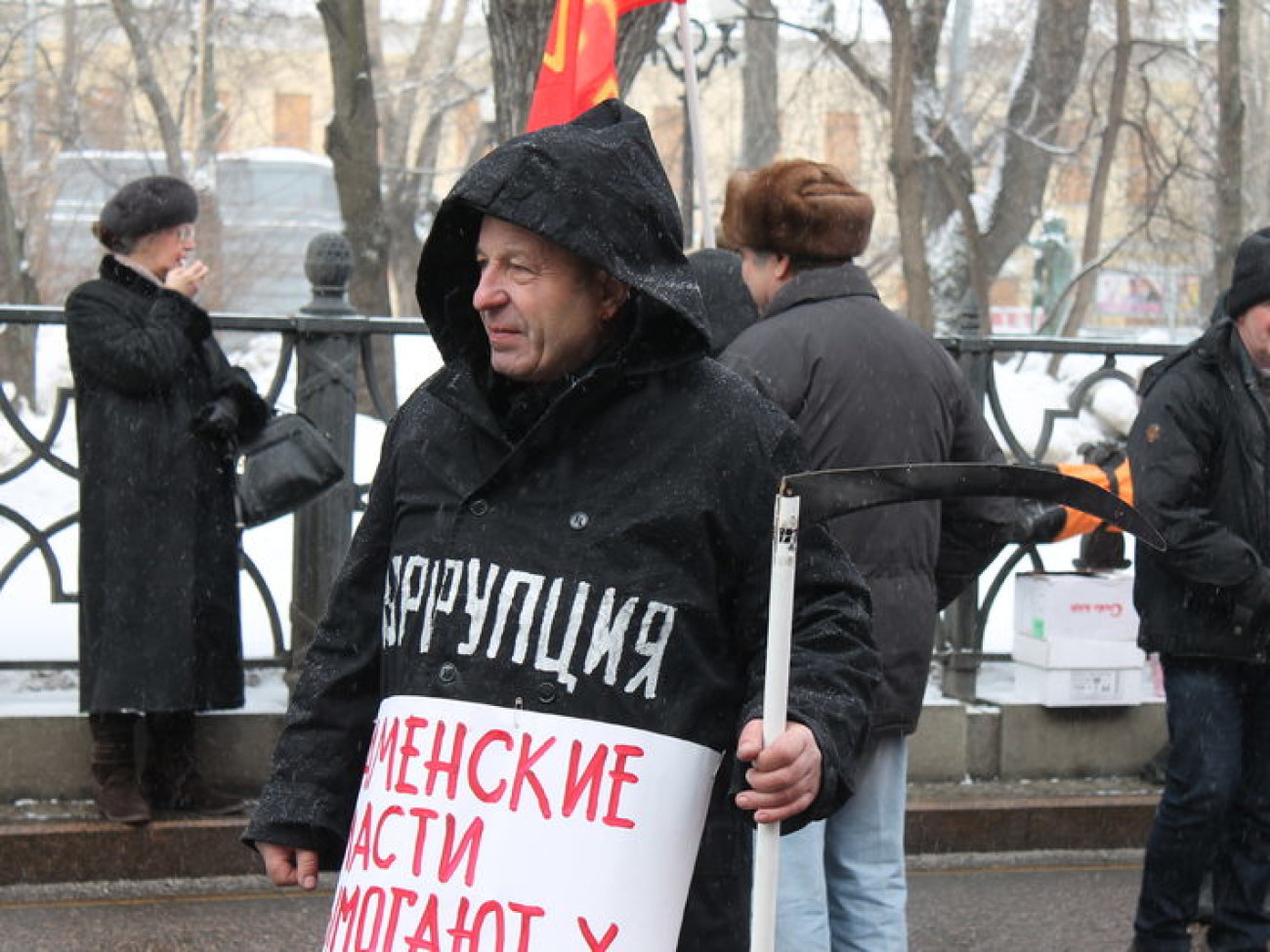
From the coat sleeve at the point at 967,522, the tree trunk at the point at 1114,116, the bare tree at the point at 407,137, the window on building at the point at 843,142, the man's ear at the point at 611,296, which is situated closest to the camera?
the man's ear at the point at 611,296

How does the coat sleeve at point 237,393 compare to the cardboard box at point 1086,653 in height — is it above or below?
above

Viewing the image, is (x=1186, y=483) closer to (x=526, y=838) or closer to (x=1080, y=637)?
(x=1080, y=637)

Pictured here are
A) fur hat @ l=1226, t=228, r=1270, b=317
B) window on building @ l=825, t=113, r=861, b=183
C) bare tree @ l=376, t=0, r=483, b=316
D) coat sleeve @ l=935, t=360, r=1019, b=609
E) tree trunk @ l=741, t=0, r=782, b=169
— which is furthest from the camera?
window on building @ l=825, t=113, r=861, b=183

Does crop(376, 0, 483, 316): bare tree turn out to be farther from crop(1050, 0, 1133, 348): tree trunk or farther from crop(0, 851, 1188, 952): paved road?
crop(0, 851, 1188, 952): paved road

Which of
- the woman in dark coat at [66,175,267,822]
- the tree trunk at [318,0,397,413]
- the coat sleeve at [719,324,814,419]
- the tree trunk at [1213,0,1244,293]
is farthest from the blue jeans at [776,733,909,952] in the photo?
the tree trunk at [1213,0,1244,293]

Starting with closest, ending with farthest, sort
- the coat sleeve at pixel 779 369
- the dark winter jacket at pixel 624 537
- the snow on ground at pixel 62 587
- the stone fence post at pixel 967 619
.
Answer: the dark winter jacket at pixel 624 537 → the coat sleeve at pixel 779 369 → the snow on ground at pixel 62 587 → the stone fence post at pixel 967 619

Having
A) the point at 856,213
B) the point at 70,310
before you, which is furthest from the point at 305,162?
the point at 856,213

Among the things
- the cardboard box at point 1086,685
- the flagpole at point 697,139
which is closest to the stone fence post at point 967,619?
the cardboard box at point 1086,685

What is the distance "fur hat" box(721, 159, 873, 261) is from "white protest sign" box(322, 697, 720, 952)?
1.80 metres

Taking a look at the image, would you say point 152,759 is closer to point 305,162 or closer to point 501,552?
point 501,552

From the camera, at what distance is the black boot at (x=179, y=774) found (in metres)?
6.33

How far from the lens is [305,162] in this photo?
2612 centimetres

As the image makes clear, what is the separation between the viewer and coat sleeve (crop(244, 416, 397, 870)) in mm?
2873

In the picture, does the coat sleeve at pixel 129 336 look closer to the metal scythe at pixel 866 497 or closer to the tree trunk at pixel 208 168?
the metal scythe at pixel 866 497
